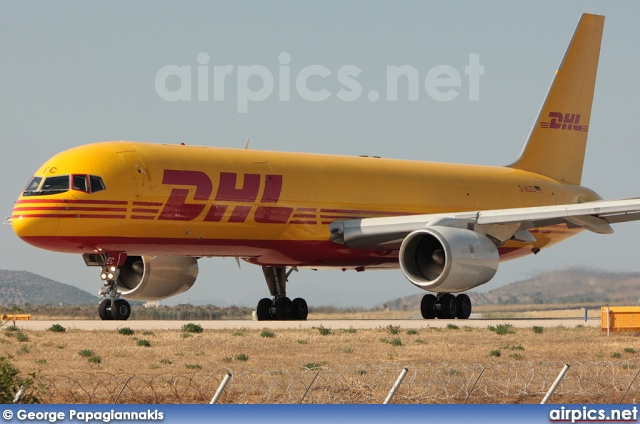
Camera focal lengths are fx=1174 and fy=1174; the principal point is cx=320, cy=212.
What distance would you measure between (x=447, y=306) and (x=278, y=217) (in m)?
5.04

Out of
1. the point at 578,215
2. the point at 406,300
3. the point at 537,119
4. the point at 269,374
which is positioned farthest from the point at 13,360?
the point at 406,300

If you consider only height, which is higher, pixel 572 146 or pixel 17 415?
pixel 572 146

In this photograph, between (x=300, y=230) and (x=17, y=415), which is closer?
(x=17, y=415)

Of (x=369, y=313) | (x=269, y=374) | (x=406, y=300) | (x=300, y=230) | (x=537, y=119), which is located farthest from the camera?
(x=406, y=300)

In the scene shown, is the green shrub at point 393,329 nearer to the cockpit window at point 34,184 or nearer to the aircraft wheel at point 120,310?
the aircraft wheel at point 120,310

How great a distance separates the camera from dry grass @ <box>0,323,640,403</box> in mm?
15086

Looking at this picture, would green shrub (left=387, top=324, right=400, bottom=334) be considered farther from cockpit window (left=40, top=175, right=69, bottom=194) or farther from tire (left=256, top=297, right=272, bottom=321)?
cockpit window (left=40, top=175, right=69, bottom=194)

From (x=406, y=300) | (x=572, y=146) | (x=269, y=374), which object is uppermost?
(x=572, y=146)

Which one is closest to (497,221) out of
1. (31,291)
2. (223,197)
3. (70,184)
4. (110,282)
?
(223,197)

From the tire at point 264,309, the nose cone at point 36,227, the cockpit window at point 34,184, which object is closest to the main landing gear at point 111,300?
the nose cone at point 36,227

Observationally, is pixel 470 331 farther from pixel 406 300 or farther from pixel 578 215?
pixel 406 300

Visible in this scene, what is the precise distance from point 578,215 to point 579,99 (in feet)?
34.1

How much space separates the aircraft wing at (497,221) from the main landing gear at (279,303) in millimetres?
2281

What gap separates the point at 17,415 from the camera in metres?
10.1
